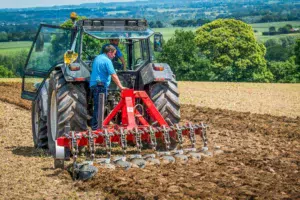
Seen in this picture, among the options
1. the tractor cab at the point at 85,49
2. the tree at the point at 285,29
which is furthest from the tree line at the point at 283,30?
the tractor cab at the point at 85,49

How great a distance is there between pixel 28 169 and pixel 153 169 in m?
1.94

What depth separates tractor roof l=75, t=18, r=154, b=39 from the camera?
40.5ft

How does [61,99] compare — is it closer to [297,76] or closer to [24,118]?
[24,118]

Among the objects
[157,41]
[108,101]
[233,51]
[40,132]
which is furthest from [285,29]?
[108,101]

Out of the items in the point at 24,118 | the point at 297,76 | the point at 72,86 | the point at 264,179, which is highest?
the point at 72,86

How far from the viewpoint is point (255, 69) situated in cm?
6694

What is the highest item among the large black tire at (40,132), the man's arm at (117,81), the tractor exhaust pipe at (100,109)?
the man's arm at (117,81)

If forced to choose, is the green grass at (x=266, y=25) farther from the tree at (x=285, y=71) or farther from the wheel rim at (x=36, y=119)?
the wheel rim at (x=36, y=119)

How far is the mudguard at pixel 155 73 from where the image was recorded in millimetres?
12047

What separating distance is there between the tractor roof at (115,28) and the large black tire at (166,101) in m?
0.97

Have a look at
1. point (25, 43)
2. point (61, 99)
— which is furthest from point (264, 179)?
point (25, 43)

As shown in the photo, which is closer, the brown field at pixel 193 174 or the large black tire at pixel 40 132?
the brown field at pixel 193 174

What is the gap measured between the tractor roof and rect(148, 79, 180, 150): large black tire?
967mm

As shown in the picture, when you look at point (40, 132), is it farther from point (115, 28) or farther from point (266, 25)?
point (266, 25)
